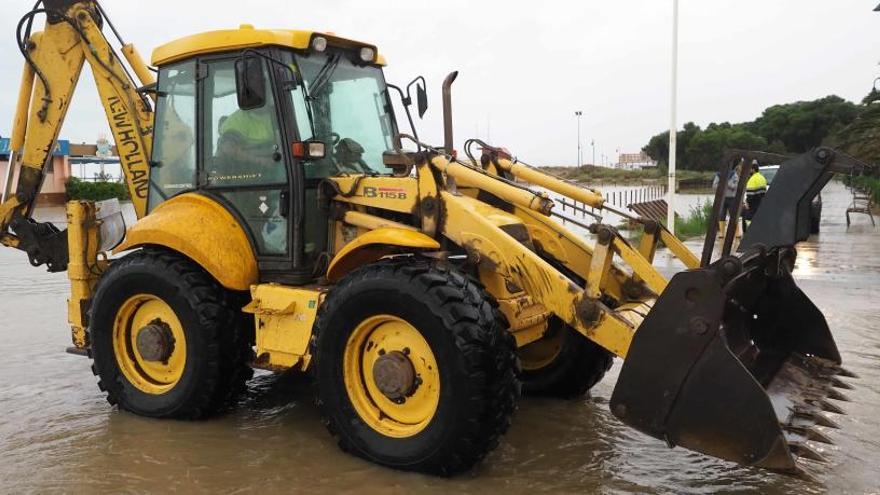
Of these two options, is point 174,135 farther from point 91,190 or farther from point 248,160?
point 91,190

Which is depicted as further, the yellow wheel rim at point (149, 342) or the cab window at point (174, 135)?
the cab window at point (174, 135)

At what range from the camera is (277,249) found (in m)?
4.87

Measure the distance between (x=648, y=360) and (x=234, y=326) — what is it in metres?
2.68

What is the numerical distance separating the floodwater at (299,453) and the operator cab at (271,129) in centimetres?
109

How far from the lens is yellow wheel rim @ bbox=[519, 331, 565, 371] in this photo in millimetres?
5302

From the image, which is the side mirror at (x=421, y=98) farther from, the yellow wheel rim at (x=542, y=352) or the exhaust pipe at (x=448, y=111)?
the yellow wheel rim at (x=542, y=352)

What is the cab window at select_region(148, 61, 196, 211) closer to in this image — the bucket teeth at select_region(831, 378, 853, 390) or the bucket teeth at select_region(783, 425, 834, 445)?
the bucket teeth at select_region(783, 425, 834, 445)

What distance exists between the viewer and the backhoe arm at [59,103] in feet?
20.1

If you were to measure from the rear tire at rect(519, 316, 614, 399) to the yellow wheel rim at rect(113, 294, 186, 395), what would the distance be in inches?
96.2

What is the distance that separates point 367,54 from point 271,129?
1.00 meters

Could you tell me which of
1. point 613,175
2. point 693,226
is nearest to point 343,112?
point 693,226

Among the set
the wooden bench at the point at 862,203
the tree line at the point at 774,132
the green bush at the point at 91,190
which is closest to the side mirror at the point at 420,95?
the wooden bench at the point at 862,203

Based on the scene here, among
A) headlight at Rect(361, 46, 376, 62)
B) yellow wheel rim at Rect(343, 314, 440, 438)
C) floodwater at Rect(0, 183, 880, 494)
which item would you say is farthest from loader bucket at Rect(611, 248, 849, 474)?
headlight at Rect(361, 46, 376, 62)

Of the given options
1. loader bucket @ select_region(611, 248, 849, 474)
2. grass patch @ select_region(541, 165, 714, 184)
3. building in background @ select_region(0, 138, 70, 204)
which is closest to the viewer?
loader bucket @ select_region(611, 248, 849, 474)
